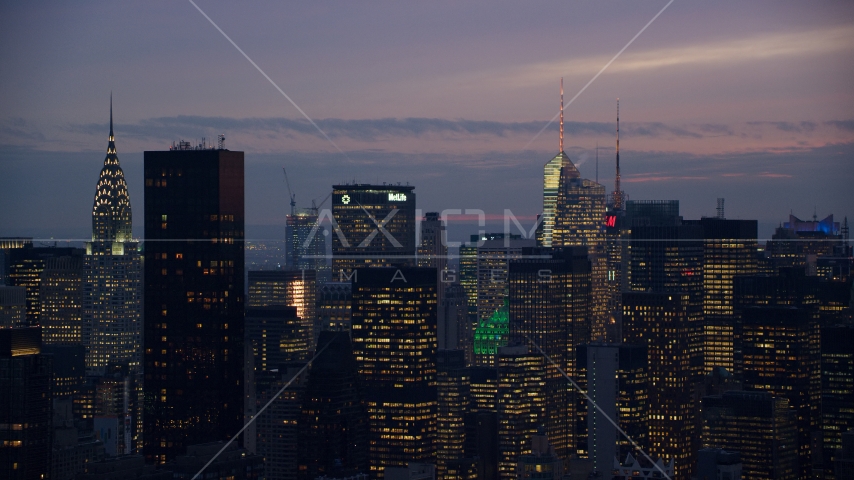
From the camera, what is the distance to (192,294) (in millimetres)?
43906

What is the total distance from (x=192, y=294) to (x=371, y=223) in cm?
3283

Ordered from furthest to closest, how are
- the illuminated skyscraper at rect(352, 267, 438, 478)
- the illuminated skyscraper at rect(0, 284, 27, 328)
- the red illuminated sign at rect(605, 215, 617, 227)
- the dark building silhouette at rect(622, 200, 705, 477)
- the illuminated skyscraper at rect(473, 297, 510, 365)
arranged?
1. the red illuminated sign at rect(605, 215, 617, 227)
2. the illuminated skyscraper at rect(473, 297, 510, 365)
3. the illuminated skyscraper at rect(352, 267, 438, 478)
4. the dark building silhouette at rect(622, 200, 705, 477)
5. the illuminated skyscraper at rect(0, 284, 27, 328)

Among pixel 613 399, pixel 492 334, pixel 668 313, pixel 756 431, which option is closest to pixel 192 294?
pixel 756 431

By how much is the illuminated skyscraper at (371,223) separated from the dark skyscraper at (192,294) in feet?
89.3

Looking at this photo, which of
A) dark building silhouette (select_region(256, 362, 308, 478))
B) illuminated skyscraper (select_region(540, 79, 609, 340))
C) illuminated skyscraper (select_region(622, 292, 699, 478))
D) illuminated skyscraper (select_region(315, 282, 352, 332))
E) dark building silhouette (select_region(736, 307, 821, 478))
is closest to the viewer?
dark building silhouette (select_region(256, 362, 308, 478))

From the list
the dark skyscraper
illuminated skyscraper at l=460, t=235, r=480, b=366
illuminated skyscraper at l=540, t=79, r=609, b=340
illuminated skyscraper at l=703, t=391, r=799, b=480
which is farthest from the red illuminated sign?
the dark skyscraper

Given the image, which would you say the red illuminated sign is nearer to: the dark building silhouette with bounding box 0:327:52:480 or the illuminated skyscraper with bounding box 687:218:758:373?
the illuminated skyscraper with bounding box 687:218:758:373

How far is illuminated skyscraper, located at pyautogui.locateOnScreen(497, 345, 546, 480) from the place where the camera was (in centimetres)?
5466

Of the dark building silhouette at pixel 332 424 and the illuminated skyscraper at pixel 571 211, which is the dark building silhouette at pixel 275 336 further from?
the illuminated skyscraper at pixel 571 211

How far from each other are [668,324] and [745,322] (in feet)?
11.8

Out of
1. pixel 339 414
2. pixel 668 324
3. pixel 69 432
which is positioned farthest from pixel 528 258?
pixel 69 432

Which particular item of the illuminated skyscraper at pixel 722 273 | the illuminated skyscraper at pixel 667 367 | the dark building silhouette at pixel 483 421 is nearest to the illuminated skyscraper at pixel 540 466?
the dark building silhouette at pixel 483 421

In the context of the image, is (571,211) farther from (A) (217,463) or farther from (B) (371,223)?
(A) (217,463)

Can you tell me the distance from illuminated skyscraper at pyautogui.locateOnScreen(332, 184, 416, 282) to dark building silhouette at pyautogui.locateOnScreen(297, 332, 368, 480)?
1670 cm
